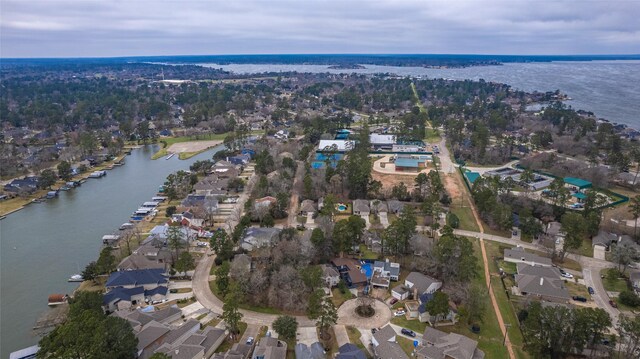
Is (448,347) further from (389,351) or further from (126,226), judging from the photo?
(126,226)

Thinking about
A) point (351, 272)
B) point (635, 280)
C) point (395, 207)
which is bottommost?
point (635, 280)

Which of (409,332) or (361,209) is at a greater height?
(361,209)

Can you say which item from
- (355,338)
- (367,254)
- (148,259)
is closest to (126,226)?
(148,259)

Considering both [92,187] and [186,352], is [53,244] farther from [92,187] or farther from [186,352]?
[186,352]

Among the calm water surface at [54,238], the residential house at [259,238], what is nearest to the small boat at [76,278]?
the calm water surface at [54,238]

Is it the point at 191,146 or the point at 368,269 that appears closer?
the point at 368,269
